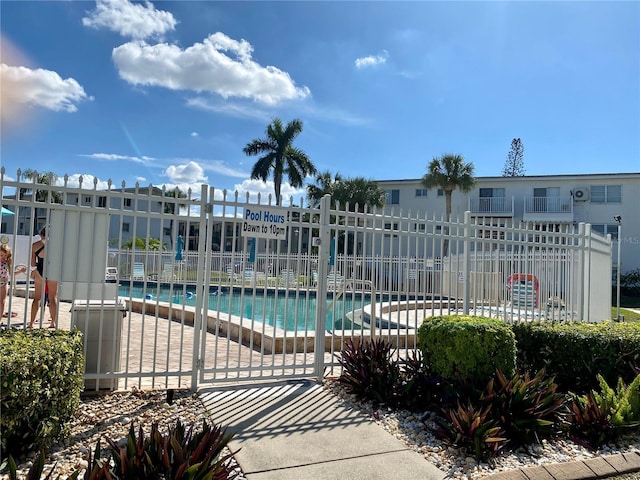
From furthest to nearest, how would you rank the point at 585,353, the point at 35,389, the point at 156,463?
the point at 585,353, the point at 35,389, the point at 156,463

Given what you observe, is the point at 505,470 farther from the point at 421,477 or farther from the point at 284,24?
the point at 284,24

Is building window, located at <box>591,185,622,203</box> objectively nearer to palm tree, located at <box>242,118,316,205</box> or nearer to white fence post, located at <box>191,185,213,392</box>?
palm tree, located at <box>242,118,316,205</box>

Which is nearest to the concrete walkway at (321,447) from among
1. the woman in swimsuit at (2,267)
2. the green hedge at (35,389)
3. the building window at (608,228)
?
the green hedge at (35,389)

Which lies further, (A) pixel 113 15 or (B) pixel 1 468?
(A) pixel 113 15

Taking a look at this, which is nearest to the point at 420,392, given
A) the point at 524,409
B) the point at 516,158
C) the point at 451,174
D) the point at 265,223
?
the point at 524,409

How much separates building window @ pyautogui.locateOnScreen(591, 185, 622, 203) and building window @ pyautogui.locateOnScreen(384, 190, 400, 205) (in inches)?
526

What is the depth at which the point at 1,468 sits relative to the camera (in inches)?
111

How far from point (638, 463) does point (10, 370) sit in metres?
5.00

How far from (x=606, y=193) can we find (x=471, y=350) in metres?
31.0

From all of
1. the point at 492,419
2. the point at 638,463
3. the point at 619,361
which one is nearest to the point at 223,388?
the point at 492,419

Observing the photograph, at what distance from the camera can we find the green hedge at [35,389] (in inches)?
121

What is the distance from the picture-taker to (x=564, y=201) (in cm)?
3061

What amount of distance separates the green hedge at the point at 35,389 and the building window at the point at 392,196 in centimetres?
3243

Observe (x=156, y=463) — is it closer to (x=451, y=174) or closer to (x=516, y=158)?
(x=451, y=174)
